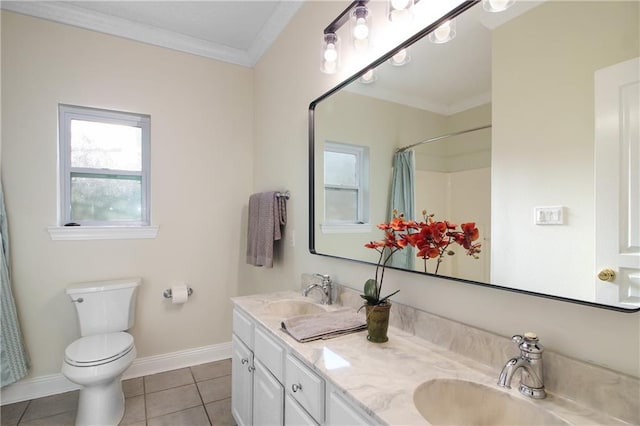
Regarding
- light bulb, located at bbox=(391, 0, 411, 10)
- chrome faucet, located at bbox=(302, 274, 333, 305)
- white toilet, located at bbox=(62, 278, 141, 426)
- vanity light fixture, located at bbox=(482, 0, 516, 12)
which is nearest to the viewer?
vanity light fixture, located at bbox=(482, 0, 516, 12)

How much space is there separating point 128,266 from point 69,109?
1.23m

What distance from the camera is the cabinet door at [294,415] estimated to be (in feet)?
3.53

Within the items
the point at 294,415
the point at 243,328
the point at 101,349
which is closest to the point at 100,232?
the point at 101,349

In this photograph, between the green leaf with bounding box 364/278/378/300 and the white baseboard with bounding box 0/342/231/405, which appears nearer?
the green leaf with bounding box 364/278/378/300

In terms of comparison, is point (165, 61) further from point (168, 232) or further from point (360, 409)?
point (360, 409)

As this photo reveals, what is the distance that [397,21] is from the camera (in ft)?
4.27

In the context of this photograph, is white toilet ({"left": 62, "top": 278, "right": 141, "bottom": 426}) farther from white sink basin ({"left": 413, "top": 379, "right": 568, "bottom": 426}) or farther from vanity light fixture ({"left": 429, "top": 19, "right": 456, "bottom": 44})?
vanity light fixture ({"left": 429, "top": 19, "right": 456, "bottom": 44})

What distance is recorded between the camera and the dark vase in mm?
1166

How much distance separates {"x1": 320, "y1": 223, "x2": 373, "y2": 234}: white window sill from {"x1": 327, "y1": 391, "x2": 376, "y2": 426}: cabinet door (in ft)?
2.52

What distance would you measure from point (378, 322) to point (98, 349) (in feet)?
5.77

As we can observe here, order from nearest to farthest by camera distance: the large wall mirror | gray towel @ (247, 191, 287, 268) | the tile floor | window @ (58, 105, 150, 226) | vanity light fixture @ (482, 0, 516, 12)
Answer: the large wall mirror → vanity light fixture @ (482, 0, 516, 12) → the tile floor → gray towel @ (247, 191, 287, 268) → window @ (58, 105, 150, 226)

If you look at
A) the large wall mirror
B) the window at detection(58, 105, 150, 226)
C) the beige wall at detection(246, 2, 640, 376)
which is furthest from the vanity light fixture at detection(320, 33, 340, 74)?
the window at detection(58, 105, 150, 226)

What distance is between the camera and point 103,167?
2.53 metres

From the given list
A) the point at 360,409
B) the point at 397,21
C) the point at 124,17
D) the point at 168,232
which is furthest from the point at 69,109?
the point at 360,409
